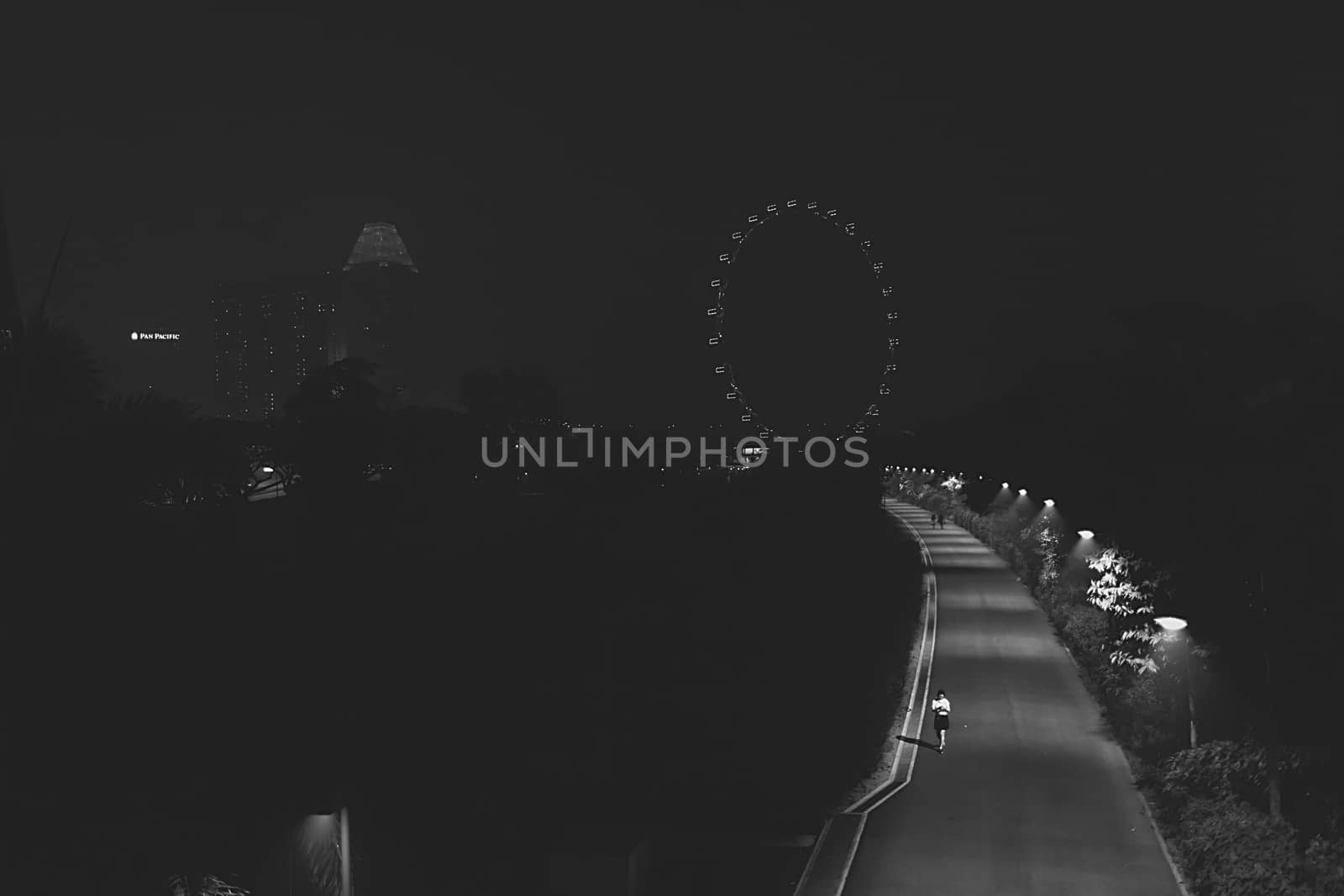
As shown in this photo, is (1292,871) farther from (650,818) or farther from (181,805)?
(181,805)

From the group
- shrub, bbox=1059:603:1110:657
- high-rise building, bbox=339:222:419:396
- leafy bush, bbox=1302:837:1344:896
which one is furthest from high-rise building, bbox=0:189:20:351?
high-rise building, bbox=339:222:419:396

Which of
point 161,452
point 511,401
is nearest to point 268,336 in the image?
point 511,401

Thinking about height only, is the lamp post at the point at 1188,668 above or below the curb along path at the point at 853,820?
above

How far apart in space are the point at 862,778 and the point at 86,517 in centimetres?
1409

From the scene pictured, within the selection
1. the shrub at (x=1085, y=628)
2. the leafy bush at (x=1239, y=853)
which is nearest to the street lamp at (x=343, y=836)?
the leafy bush at (x=1239, y=853)

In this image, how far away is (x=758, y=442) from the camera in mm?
58750

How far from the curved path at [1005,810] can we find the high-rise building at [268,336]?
1870 inches

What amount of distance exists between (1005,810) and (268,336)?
62712 mm

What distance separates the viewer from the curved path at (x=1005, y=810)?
13562 mm

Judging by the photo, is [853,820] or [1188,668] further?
[853,820]

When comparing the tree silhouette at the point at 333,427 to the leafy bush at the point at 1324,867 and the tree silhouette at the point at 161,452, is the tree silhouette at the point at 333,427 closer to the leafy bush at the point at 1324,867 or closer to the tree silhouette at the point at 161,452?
the tree silhouette at the point at 161,452

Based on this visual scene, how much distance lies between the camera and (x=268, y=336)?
6850cm

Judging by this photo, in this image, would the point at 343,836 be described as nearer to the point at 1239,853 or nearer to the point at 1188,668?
the point at 1239,853

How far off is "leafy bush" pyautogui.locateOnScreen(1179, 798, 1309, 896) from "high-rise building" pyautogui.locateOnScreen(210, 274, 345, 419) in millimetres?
55079
